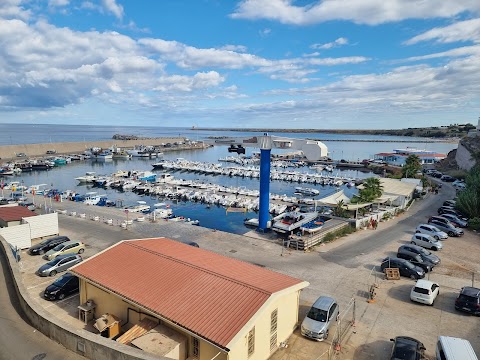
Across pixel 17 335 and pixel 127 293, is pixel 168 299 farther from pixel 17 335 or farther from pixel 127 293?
pixel 17 335

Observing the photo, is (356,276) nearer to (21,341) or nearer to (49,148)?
(21,341)

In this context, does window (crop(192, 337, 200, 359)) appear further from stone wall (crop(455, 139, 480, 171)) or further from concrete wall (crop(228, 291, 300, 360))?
stone wall (crop(455, 139, 480, 171))

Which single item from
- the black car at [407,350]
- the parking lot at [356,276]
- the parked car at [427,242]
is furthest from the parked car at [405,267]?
the black car at [407,350]

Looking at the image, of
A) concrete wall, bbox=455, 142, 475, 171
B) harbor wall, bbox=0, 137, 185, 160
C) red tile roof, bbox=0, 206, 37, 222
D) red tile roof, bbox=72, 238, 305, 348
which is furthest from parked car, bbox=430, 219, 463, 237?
harbor wall, bbox=0, 137, 185, 160

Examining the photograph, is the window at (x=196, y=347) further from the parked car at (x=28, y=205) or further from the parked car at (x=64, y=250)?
the parked car at (x=28, y=205)

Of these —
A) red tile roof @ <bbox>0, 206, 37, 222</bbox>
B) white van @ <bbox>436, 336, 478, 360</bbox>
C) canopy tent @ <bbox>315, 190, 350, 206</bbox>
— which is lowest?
white van @ <bbox>436, 336, 478, 360</bbox>

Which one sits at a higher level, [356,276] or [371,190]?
[371,190]

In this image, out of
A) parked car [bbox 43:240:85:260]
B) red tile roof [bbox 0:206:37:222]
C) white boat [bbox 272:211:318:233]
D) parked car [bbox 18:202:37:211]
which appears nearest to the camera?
parked car [bbox 43:240:85:260]

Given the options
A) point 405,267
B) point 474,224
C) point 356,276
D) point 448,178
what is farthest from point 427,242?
point 448,178
